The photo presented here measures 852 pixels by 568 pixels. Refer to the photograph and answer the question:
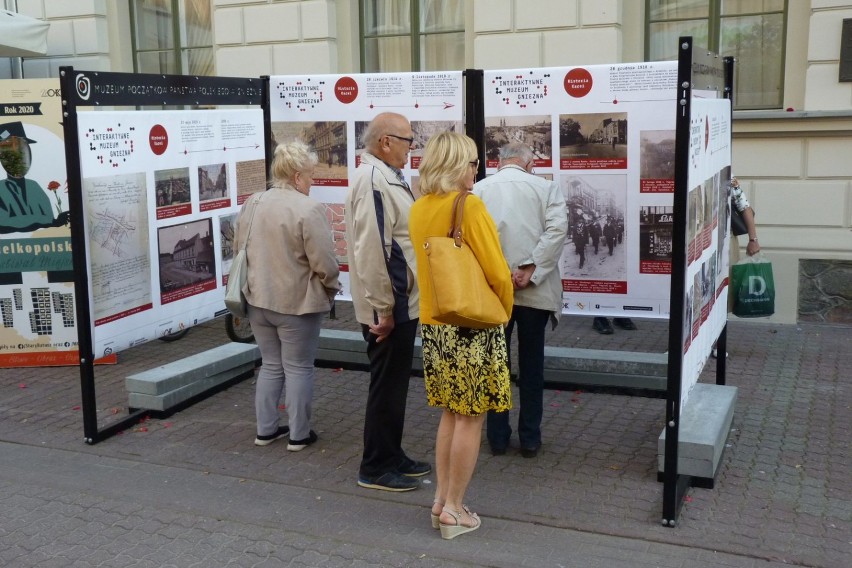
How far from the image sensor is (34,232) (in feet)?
25.3

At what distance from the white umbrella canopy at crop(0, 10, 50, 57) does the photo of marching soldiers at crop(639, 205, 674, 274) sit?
7.29 meters

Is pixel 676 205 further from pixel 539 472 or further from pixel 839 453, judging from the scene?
pixel 839 453

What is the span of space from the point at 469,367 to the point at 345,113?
314 centimetres

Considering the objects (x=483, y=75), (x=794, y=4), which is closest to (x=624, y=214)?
(x=483, y=75)

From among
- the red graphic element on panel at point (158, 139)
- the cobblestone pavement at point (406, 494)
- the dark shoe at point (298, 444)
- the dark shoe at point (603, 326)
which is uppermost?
the red graphic element on panel at point (158, 139)

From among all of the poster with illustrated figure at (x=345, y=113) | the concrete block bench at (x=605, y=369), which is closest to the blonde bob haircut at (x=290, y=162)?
the poster with illustrated figure at (x=345, y=113)

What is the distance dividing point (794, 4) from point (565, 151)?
4179 millimetres

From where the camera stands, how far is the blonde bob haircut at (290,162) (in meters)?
5.33

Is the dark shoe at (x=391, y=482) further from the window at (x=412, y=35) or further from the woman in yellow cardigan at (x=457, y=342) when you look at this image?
the window at (x=412, y=35)

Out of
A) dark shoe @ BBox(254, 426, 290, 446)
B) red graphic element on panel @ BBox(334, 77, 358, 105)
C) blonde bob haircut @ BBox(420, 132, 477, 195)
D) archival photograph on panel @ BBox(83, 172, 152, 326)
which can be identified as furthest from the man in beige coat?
red graphic element on panel @ BBox(334, 77, 358, 105)

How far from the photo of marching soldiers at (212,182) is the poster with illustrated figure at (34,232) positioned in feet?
5.84

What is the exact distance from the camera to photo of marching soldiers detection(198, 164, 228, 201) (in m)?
6.54

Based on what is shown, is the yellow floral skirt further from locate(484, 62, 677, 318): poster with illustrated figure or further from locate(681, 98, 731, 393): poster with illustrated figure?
locate(484, 62, 677, 318): poster with illustrated figure

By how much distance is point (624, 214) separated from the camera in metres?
6.11
